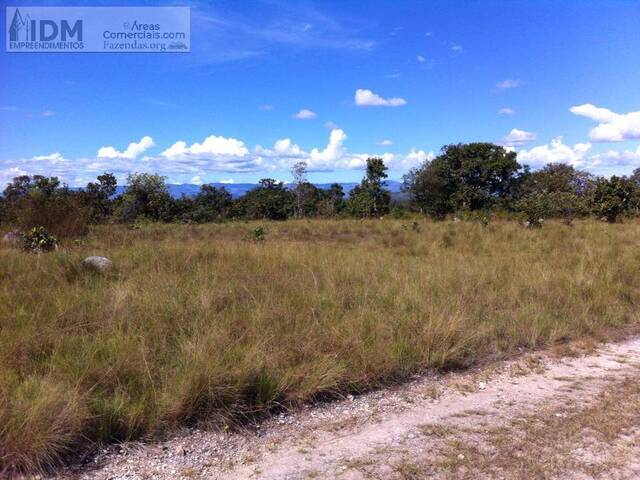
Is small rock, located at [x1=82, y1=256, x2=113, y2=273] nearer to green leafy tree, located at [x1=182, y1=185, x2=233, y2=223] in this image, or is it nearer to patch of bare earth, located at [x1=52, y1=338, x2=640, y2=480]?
patch of bare earth, located at [x1=52, y1=338, x2=640, y2=480]

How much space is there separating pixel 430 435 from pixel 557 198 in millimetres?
22150

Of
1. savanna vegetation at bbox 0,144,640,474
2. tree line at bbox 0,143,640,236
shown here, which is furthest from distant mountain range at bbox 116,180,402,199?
savanna vegetation at bbox 0,144,640,474

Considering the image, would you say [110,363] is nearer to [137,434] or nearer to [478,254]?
[137,434]

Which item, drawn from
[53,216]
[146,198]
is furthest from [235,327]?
[146,198]

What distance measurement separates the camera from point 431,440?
3168 mm

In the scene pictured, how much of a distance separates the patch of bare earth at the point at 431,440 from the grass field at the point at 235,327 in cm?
24

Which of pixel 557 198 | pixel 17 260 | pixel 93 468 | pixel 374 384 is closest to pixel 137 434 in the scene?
pixel 93 468

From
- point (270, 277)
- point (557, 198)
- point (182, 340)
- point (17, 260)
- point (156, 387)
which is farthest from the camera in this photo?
point (557, 198)

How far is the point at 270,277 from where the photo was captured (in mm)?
6719

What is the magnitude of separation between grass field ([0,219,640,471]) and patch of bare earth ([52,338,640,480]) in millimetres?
235

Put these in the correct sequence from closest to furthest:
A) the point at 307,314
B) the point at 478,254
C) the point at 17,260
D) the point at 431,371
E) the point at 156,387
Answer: the point at 156,387 → the point at 431,371 → the point at 307,314 → the point at 17,260 → the point at 478,254

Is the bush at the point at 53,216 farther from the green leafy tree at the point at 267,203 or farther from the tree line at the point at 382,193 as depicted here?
the green leafy tree at the point at 267,203

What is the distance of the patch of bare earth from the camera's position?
2795 millimetres

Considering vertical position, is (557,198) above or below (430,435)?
above
